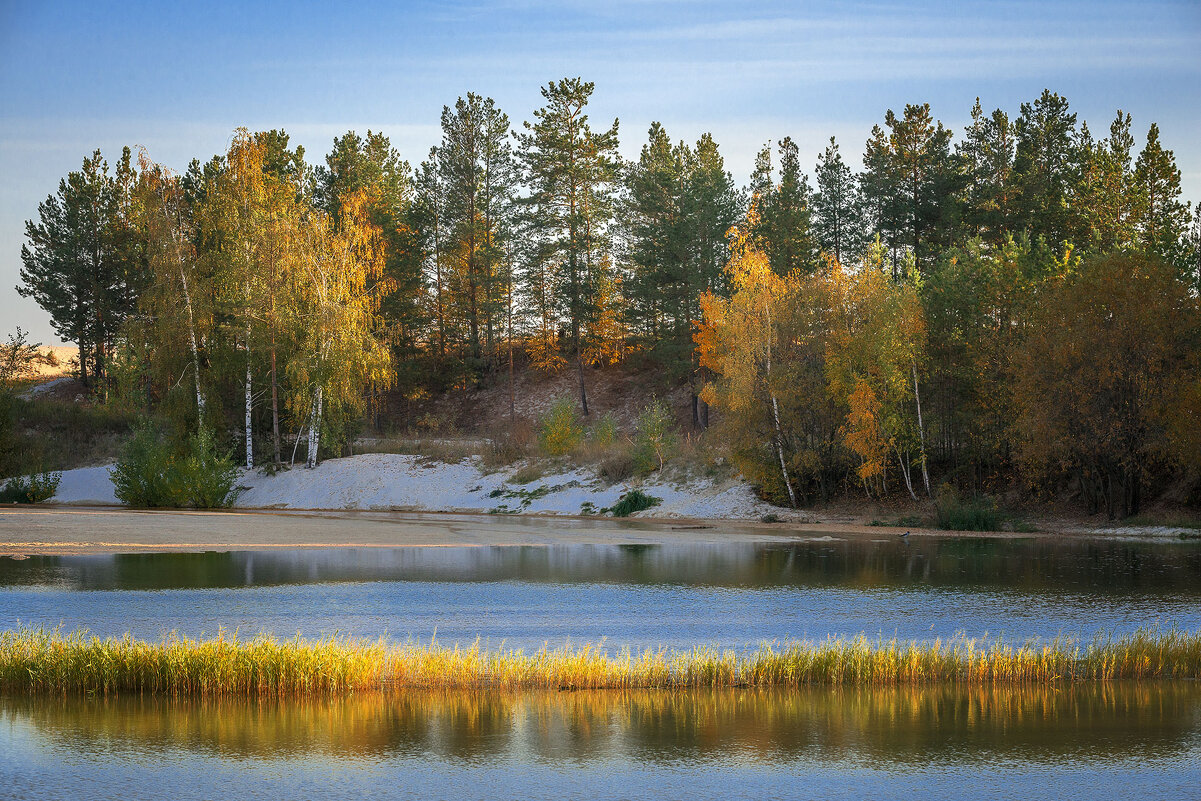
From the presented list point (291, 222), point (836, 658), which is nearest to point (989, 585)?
point (836, 658)

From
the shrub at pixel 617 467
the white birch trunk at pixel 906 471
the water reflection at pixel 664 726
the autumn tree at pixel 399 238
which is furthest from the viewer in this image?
the autumn tree at pixel 399 238

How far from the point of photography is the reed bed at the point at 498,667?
14.0m

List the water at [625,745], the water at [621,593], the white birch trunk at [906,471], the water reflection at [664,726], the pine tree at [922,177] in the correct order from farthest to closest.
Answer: the pine tree at [922,177], the white birch trunk at [906,471], the water at [621,593], the water reflection at [664,726], the water at [625,745]

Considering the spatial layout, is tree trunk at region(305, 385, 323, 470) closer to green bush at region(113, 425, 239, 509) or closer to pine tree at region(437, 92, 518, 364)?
green bush at region(113, 425, 239, 509)

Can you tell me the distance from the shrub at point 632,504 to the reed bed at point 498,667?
92.4 feet

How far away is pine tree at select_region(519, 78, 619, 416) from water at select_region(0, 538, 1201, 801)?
45787 mm

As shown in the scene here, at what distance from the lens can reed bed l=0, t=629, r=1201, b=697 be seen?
14.0 metres

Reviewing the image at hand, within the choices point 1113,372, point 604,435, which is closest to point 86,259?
point 604,435

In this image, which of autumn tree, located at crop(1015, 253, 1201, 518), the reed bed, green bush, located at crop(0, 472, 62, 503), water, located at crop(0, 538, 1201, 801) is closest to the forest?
autumn tree, located at crop(1015, 253, 1201, 518)

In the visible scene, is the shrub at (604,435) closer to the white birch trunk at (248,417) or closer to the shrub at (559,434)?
the shrub at (559,434)

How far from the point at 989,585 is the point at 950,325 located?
2125 centimetres

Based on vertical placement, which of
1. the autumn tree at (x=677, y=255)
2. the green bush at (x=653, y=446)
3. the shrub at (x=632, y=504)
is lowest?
the shrub at (x=632, y=504)

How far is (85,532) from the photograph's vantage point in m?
33.4

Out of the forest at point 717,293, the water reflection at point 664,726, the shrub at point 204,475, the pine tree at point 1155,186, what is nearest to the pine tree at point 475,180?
the forest at point 717,293
